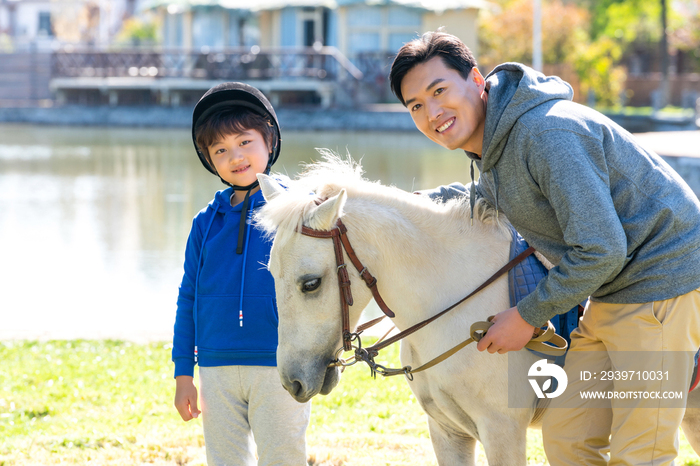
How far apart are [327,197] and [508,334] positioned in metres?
0.79

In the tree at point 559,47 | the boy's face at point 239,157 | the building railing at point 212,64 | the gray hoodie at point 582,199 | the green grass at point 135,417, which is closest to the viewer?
the gray hoodie at point 582,199

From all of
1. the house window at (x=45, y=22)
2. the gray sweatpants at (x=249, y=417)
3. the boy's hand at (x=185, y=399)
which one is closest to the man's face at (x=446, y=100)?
the gray sweatpants at (x=249, y=417)

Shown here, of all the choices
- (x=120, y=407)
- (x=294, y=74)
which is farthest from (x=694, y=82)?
(x=120, y=407)

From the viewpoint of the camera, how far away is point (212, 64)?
3341cm

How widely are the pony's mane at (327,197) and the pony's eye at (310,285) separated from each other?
6.6 inches

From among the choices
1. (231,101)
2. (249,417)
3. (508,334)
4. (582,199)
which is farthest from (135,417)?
(582,199)

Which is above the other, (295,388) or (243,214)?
(243,214)

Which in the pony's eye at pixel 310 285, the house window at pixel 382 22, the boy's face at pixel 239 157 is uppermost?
the house window at pixel 382 22

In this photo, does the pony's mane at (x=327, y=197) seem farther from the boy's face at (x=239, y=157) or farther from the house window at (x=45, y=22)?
the house window at (x=45, y=22)

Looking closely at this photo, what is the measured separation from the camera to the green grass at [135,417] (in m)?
4.11

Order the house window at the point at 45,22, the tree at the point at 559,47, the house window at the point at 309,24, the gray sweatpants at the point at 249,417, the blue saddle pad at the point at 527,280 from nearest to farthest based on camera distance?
the blue saddle pad at the point at 527,280, the gray sweatpants at the point at 249,417, the tree at the point at 559,47, the house window at the point at 309,24, the house window at the point at 45,22

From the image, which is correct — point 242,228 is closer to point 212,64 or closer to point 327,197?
point 327,197

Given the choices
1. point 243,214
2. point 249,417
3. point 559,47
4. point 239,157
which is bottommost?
point 249,417

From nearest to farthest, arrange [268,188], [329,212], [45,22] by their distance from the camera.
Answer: [329,212], [268,188], [45,22]
